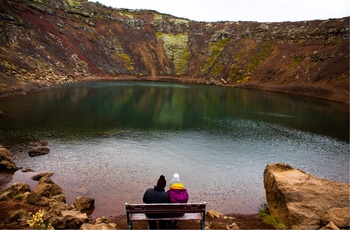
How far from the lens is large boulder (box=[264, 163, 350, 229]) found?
15.9 metres

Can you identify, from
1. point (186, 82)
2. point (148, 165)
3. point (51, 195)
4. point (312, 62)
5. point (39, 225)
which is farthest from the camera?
point (186, 82)

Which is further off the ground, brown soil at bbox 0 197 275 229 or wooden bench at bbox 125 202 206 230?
wooden bench at bbox 125 202 206 230

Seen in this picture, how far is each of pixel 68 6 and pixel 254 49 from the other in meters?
87.8

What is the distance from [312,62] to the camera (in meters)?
104

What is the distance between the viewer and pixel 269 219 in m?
18.2

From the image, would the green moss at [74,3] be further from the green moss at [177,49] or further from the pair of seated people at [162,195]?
the pair of seated people at [162,195]

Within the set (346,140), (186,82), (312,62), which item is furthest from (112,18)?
(346,140)

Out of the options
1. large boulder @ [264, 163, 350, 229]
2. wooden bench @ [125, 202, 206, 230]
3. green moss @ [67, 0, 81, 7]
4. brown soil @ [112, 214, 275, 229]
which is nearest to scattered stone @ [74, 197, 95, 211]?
brown soil @ [112, 214, 275, 229]

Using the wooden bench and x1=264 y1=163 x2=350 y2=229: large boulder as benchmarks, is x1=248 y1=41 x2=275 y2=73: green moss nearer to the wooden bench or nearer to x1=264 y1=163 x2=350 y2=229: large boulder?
x1=264 y1=163 x2=350 y2=229: large boulder

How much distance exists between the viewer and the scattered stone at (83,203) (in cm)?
1849

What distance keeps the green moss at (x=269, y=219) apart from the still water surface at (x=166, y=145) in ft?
3.48

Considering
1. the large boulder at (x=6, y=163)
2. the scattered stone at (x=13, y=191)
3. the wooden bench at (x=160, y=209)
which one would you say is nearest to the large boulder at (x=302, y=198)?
the wooden bench at (x=160, y=209)

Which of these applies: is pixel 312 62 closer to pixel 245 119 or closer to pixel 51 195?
pixel 245 119

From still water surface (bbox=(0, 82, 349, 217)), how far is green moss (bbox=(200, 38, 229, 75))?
77292 mm
